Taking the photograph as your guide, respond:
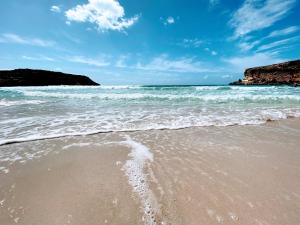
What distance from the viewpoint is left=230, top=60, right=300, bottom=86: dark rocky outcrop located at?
5772 centimetres

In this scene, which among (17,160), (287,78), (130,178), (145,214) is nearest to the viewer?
(145,214)

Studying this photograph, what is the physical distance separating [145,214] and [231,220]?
0.87m

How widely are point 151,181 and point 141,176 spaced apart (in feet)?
0.68

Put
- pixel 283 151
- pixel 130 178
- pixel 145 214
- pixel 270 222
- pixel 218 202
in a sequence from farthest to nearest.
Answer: pixel 283 151 < pixel 130 178 < pixel 218 202 < pixel 145 214 < pixel 270 222

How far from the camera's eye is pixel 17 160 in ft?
11.5

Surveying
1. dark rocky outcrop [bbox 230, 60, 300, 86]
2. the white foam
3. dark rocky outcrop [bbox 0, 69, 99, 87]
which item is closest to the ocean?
the white foam

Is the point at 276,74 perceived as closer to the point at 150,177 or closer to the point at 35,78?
the point at 150,177

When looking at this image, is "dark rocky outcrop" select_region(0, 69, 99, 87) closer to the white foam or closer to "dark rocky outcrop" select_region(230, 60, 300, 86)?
"dark rocky outcrop" select_region(230, 60, 300, 86)

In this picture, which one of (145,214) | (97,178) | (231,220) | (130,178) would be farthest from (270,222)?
(97,178)

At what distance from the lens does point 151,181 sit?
2725mm

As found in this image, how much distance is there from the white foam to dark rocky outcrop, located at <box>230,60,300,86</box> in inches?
2469

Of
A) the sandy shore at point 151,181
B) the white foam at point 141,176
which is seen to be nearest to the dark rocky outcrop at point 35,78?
the sandy shore at point 151,181

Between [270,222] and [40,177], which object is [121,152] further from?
[270,222]

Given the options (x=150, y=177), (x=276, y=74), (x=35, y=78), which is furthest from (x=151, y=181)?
(x=35, y=78)
